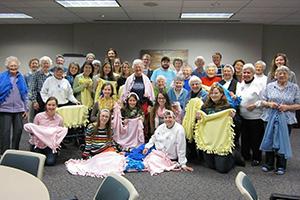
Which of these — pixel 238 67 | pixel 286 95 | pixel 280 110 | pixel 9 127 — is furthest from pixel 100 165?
pixel 238 67

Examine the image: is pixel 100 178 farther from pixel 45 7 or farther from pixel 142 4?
pixel 45 7

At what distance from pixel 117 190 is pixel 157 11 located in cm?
577

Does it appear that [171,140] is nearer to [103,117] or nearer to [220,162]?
[220,162]

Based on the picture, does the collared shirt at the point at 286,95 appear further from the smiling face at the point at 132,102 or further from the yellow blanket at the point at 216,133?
the smiling face at the point at 132,102

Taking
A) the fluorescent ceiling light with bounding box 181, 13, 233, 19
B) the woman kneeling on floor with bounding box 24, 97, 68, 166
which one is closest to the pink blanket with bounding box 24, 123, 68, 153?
the woman kneeling on floor with bounding box 24, 97, 68, 166

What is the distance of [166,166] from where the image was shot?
408 cm

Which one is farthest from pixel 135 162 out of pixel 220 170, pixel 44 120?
pixel 44 120

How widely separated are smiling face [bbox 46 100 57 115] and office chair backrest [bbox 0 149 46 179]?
1961mm

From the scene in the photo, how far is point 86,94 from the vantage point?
5.02 m

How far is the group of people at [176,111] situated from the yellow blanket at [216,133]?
0.01m

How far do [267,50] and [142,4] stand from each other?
4342 millimetres

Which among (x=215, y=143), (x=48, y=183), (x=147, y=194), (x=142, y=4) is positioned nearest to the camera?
(x=147, y=194)

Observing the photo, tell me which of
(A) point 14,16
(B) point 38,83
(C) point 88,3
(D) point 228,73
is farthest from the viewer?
(A) point 14,16

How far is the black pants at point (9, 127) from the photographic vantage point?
4.23m
